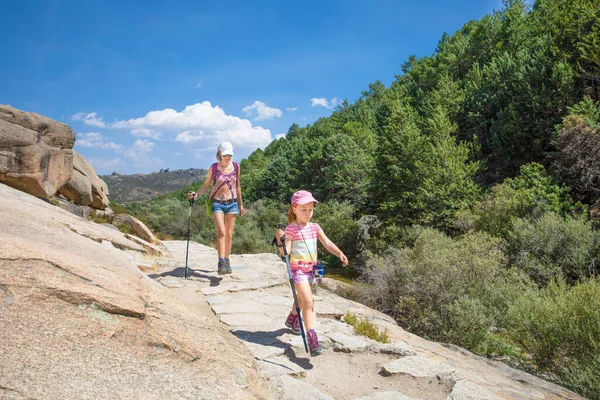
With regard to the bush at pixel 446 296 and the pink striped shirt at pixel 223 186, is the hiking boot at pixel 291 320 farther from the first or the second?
the bush at pixel 446 296

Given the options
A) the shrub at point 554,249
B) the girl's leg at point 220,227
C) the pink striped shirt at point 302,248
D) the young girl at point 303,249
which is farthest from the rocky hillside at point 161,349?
the shrub at point 554,249

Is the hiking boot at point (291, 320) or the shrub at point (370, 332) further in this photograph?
the shrub at point (370, 332)

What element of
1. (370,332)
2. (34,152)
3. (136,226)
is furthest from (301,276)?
(136,226)

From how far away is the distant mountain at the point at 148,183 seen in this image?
7944 centimetres

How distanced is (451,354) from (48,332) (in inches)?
187

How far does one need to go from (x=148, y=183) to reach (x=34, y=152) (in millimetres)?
87259

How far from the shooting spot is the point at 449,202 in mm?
21484

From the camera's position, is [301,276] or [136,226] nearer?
[301,276]

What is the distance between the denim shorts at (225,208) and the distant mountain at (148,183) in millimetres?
71855

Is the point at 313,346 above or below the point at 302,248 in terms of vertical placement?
below

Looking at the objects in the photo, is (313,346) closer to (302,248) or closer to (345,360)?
(345,360)

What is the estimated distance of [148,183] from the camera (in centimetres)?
9312

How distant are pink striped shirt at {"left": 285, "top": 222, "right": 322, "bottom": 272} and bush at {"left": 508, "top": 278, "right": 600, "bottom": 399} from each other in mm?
4696

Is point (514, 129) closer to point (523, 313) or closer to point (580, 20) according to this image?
point (580, 20)
